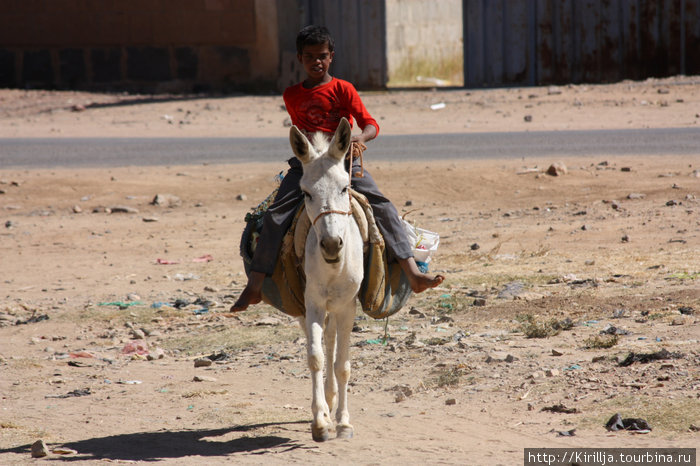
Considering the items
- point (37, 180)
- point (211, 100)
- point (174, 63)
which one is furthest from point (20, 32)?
point (37, 180)

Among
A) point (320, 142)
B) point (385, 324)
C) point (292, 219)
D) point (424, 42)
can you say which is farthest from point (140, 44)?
point (320, 142)

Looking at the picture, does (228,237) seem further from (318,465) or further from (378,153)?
(318,465)

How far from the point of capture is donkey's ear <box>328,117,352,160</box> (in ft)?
16.1

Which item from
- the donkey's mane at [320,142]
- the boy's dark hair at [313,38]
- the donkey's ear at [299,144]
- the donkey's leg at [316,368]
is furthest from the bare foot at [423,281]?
the boy's dark hair at [313,38]

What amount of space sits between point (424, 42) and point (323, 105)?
2167 cm

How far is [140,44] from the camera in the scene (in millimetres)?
23000

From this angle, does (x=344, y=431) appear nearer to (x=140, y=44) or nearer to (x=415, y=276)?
(x=415, y=276)

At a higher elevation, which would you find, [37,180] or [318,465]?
[37,180]

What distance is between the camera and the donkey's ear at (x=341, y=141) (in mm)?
4898

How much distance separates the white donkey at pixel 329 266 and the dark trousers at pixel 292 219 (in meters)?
0.31

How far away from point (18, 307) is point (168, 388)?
10.7ft

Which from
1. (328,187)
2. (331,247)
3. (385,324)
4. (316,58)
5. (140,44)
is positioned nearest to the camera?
(331,247)

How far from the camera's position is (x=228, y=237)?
38.6 feet

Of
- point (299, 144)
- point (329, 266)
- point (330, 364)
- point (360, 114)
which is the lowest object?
point (330, 364)
